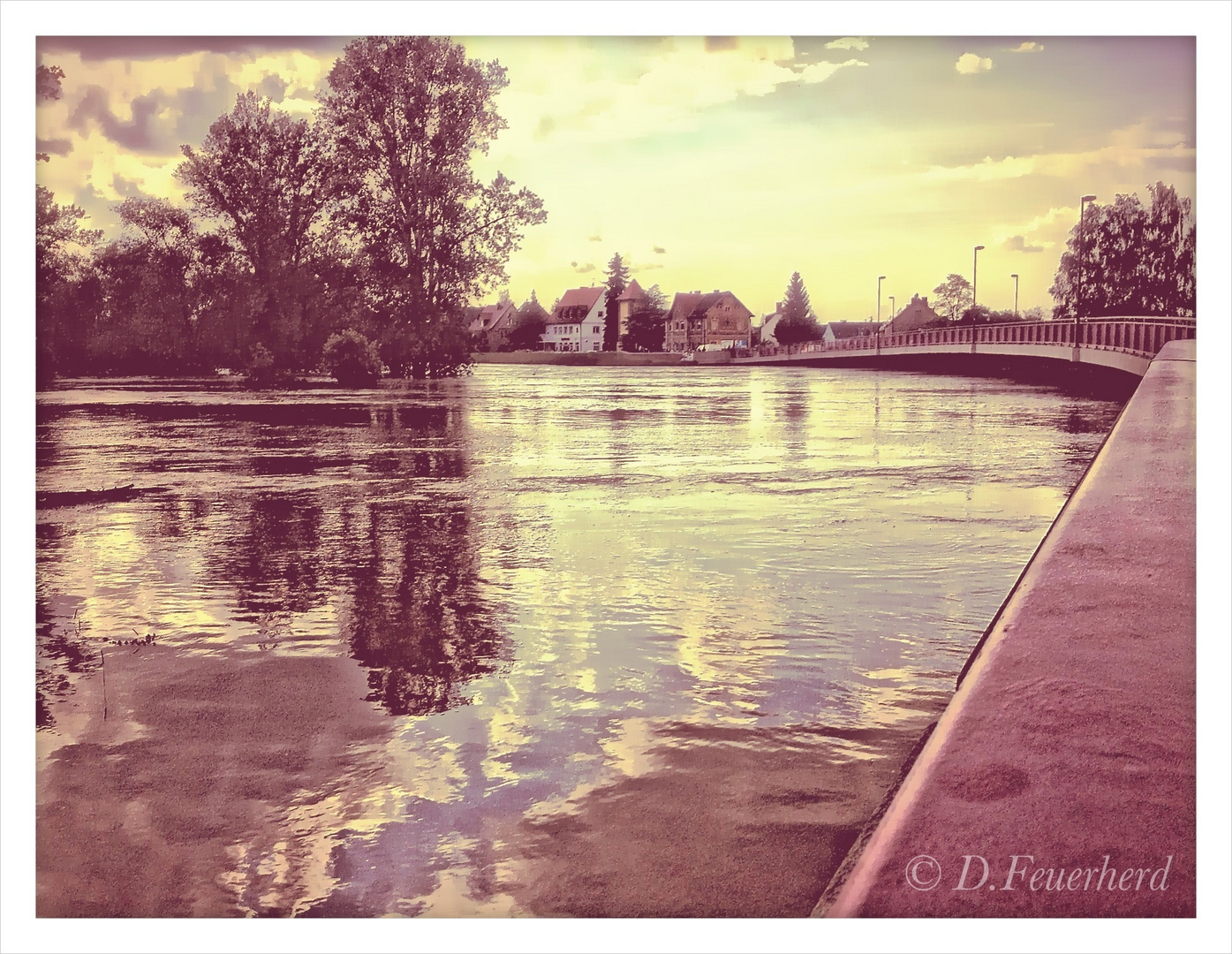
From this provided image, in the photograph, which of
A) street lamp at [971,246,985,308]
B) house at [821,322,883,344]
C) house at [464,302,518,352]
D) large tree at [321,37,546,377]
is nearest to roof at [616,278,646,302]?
house at [464,302,518,352]

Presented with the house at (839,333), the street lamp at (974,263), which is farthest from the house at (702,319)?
the house at (839,333)

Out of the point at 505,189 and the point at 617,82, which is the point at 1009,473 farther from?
the point at 617,82

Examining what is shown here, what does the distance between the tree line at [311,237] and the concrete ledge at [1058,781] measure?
3.33m

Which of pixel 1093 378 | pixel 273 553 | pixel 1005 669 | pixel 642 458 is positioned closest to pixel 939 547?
pixel 273 553

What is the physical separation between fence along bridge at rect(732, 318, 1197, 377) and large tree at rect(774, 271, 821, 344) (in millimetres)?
460

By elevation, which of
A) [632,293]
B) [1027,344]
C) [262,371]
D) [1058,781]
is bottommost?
[1058,781]

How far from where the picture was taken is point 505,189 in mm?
6277

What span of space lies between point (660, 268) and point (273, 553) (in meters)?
2.51

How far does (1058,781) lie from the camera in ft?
6.70

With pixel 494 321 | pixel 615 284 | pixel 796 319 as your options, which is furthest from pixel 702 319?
pixel 494 321

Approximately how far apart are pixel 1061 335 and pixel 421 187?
11.4m

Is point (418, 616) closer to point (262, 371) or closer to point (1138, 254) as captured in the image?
point (1138, 254)

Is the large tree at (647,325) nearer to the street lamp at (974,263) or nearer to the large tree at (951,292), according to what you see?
the large tree at (951,292)

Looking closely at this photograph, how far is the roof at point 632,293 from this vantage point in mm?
8534
